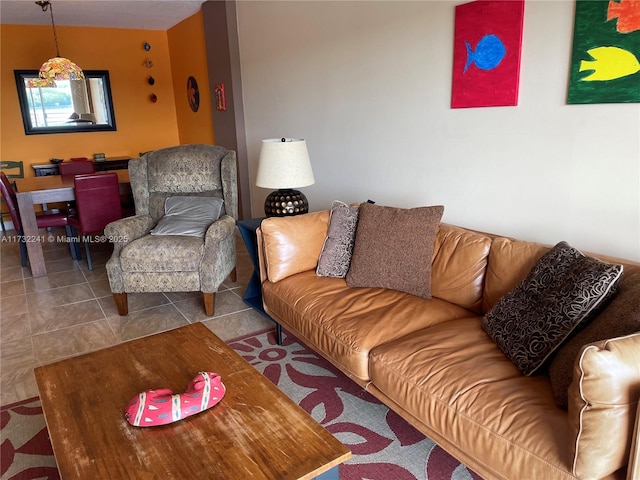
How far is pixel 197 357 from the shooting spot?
183 centimetres

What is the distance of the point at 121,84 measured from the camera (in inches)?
253

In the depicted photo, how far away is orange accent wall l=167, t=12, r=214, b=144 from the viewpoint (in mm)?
5617

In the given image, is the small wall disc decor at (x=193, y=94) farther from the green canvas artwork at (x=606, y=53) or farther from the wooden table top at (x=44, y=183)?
the green canvas artwork at (x=606, y=53)

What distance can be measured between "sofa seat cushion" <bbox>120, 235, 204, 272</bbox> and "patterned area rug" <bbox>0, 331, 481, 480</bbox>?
89 centimetres

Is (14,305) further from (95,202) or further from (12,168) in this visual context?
(12,168)

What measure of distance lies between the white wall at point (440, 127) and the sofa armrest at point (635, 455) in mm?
1094

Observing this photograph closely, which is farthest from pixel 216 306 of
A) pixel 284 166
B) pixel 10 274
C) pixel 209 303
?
pixel 10 274

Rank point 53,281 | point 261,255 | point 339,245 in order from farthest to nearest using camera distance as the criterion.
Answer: point 53,281
point 261,255
point 339,245

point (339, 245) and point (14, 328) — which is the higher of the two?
point (339, 245)

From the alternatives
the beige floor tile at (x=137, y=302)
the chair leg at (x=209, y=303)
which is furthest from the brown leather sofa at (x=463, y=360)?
the beige floor tile at (x=137, y=302)

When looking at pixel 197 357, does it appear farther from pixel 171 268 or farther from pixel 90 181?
pixel 90 181

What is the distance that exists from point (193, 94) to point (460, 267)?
16.2 ft

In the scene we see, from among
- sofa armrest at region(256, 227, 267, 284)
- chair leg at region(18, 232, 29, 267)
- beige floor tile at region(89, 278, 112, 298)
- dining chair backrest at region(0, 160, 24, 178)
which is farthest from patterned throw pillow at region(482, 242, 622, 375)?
dining chair backrest at region(0, 160, 24, 178)

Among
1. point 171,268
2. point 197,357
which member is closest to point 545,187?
point 197,357
